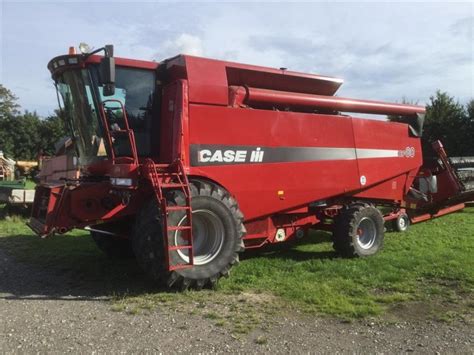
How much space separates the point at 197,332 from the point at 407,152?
21.5 feet

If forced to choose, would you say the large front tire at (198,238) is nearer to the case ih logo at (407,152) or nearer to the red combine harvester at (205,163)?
the red combine harvester at (205,163)

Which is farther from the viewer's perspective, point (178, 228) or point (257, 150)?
point (257, 150)

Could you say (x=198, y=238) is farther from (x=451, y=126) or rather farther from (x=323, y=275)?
(x=451, y=126)

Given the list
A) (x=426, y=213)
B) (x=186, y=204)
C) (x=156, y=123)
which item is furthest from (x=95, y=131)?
(x=426, y=213)

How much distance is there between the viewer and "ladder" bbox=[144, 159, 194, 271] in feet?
19.4

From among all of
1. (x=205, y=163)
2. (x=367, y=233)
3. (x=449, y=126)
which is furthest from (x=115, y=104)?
(x=449, y=126)

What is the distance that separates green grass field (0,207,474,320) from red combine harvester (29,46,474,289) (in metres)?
0.37

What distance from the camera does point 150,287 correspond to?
250 inches

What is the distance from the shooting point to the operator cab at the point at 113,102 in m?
6.78

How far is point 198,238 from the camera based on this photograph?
6.68m

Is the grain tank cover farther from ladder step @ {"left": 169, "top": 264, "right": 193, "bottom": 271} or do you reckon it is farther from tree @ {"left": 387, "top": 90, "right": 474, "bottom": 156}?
tree @ {"left": 387, "top": 90, "right": 474, "bottom": 156}

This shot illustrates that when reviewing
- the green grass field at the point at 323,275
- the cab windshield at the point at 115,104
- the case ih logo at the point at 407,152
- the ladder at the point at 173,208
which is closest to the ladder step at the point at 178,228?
the ladder at the point at 173,208

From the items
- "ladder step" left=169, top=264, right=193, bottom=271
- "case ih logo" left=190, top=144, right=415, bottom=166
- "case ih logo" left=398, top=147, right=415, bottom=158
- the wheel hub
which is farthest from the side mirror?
"case ih logo" left=398, top=147, right=415, bottom=158

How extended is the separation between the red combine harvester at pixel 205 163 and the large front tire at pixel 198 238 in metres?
0.01
